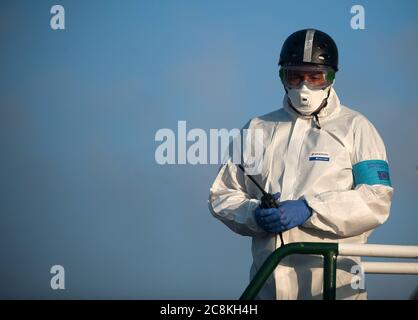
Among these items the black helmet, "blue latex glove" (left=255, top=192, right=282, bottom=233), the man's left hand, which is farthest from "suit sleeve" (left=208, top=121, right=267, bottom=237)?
the black helmet

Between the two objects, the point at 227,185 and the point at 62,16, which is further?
the point at 62,16

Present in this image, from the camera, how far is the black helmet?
6930 millimetres

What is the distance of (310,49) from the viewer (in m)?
6.95

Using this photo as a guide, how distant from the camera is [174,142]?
10359mm

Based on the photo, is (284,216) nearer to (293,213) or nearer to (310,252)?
(293,213)

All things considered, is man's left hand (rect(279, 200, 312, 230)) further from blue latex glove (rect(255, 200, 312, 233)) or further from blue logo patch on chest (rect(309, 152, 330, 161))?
blue logo patch on chest (rect(309, 152, 330, 161))

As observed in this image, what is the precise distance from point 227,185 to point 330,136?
75cm

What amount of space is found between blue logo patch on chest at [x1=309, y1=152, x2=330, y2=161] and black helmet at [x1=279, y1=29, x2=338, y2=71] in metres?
0.56

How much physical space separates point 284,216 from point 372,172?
2.16 ft

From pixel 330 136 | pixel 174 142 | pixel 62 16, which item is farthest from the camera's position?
pixel 62 16

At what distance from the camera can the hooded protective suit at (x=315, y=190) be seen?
21.5 feet

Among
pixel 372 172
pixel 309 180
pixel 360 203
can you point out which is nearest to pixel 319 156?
pixel 309 180
